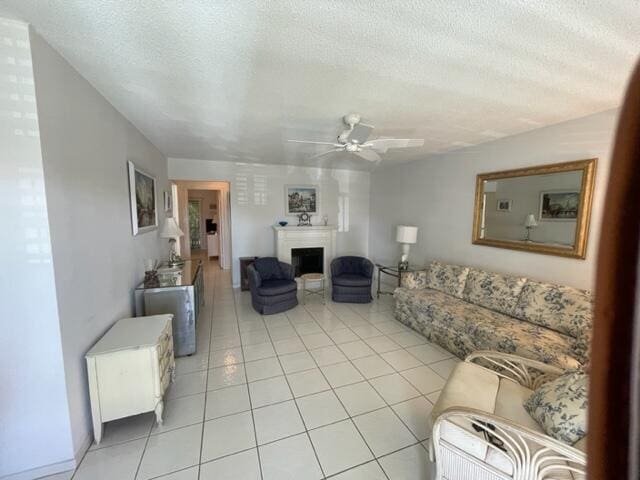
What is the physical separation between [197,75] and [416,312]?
3.16m

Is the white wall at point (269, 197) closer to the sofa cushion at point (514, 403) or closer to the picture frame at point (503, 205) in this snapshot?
the picture frame at point (503, 205)

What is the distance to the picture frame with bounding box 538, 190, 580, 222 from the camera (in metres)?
2.60

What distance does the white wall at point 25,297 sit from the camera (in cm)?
138

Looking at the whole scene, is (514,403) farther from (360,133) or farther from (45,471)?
(45,471)

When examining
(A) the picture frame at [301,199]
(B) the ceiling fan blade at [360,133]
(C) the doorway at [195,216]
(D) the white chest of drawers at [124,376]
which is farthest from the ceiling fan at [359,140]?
(C) the doorway at [195,216]

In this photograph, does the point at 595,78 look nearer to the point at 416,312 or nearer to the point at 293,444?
the point at 416,312

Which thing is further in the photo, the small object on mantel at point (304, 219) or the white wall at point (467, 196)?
the small object on mantel at point (304, 219)

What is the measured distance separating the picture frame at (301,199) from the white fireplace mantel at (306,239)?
15.1 inches

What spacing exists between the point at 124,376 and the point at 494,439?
7.01 ft

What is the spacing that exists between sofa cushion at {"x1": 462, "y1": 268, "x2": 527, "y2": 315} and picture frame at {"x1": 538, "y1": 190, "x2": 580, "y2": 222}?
0.67m

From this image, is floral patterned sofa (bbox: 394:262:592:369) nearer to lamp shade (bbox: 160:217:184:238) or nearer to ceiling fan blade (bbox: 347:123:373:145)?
ceiling fan blade (bbox: 347:123:373:145)

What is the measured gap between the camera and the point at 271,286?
392 cm

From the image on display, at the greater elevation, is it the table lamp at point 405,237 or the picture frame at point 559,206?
the picture frame at point 559,206

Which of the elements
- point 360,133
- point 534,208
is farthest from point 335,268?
point 534,208
